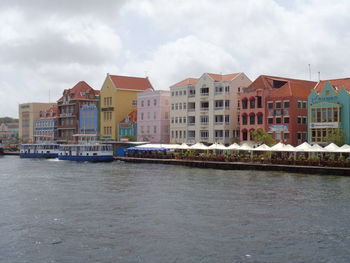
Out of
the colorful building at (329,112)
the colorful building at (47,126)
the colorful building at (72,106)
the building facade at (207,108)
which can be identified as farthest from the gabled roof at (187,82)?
the colorful building at (47,126)

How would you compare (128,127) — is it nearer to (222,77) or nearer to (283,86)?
(222,77)

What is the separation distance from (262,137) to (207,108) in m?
19.3

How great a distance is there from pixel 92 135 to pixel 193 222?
3565 inches

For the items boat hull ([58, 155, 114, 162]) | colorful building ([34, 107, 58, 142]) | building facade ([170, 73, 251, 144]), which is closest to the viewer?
building facade ([170, 73, 251, 144])

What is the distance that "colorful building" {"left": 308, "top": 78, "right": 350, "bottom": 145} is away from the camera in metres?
78.2

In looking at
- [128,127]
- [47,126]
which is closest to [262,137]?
[128,127]

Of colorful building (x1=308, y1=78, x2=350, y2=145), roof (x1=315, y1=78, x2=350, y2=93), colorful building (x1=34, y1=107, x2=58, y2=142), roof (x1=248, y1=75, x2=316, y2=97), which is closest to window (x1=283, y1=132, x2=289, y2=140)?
colorful building (x1=308, y1=78, x2=350, y2=145)

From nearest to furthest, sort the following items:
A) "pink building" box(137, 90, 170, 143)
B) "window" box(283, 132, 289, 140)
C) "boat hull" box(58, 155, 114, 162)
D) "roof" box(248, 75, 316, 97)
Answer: "window" box(283, 132, 289, 140)
"roof" box(248, 75, 316, 97)
"boat hull" box(58, 155, 114, 162)
"pink building" box(137, 90, 170, 143)

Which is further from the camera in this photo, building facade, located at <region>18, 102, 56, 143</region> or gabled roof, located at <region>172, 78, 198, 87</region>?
building facade, located at <region>18, 102, 56, 143</region>

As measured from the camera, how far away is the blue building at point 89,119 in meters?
130

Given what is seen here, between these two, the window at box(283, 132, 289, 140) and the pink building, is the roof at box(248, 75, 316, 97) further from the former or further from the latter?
the pink building

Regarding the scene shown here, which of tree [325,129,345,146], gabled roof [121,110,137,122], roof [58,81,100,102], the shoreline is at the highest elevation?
roof [58,81,100,102]

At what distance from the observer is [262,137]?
83.3 metres

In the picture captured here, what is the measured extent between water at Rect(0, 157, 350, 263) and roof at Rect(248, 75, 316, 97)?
34948 millimetres
